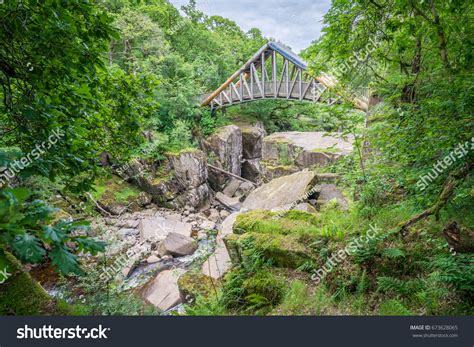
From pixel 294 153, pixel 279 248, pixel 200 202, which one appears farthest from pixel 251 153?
pixel 279 248

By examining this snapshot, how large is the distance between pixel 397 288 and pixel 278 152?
39.3 feet

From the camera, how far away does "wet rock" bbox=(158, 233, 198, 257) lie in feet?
29.7

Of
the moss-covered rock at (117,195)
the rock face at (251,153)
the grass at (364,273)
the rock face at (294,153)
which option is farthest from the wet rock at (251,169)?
the grass at (364,273)

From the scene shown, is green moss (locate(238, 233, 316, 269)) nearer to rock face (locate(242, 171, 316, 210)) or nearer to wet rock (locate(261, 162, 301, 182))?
rock face (locate(242, 171, 316, 210))

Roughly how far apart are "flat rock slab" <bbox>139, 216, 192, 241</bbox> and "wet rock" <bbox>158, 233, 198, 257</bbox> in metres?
1.07

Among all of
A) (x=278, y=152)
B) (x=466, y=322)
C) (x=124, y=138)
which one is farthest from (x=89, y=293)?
(x=278, y=152)

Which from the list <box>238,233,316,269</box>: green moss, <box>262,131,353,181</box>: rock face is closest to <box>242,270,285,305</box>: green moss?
<box>238,233,316,269</box>: green moss

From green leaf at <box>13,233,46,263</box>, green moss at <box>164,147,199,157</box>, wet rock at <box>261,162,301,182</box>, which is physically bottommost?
green leaf at <box>13,233,46,263</box>

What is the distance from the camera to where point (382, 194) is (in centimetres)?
419

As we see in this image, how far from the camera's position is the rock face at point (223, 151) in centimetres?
1789

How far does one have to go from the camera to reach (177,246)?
917 centimetres

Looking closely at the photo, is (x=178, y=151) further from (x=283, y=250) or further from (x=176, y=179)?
(x=283, y=250)

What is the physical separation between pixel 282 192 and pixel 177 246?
13.7 feet

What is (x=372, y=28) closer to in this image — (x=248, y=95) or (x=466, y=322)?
(x=466, y=322)
